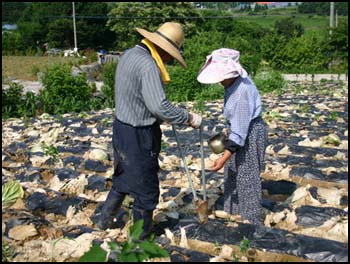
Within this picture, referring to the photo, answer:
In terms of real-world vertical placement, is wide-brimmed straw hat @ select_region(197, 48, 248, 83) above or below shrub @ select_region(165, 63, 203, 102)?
above

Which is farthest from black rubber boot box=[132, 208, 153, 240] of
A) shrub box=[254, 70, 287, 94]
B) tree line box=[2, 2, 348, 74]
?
tree line box=[2, 2, 348, 74]

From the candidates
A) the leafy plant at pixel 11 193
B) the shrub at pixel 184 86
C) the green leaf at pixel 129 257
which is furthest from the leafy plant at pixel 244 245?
the shrub at pixel 184 86

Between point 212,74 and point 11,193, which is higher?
point 212,74

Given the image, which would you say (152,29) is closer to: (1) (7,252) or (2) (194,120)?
(2) (194,120)

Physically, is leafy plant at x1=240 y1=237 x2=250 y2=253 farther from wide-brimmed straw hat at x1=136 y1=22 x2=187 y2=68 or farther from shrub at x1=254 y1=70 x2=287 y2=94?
shrub at x1=254 y1=70 x2=287 y2=94

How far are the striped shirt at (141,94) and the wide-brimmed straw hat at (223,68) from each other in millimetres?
300

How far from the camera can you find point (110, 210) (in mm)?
3115

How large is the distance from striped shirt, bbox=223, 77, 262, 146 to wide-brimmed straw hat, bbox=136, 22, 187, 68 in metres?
0.40

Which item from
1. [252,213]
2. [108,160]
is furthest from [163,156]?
[252,213]

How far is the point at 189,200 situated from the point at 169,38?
133cm

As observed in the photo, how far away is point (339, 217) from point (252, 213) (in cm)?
56

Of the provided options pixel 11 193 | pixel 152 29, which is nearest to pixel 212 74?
pixel 11 193

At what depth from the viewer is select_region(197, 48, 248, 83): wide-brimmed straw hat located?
9.86 ft

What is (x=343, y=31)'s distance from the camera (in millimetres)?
23672
